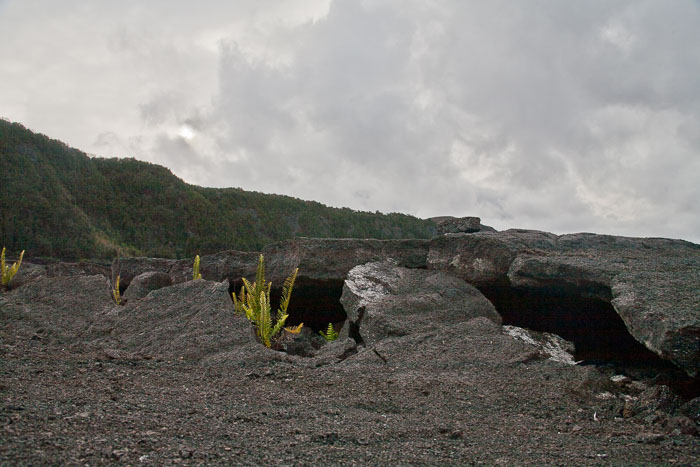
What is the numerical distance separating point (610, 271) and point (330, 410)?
3.63m

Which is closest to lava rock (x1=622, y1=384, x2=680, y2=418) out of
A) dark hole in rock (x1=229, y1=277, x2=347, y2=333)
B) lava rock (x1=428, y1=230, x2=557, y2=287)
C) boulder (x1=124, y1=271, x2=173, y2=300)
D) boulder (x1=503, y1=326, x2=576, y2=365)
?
boulder (x1=503, y1=326, x2=576, y2=365)

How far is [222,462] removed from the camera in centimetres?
293

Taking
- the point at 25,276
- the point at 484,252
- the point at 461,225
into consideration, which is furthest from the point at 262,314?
the point at 25,276

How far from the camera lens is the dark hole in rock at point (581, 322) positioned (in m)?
6.12

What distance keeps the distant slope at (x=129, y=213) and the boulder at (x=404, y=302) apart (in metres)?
20.1

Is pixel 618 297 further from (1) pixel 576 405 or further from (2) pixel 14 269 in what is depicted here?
(2) pixel 14 269

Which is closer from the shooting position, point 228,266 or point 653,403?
point 653,403

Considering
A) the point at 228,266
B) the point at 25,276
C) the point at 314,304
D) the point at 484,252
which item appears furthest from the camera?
Result: the point at 25,276

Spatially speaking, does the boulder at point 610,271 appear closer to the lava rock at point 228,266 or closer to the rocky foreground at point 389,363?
the rocky foreground at point 389,363

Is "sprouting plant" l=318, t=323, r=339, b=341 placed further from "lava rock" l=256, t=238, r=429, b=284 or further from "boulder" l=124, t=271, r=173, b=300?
"boulder" l=124, t=271, r=173, b=300

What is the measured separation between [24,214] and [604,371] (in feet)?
88.6

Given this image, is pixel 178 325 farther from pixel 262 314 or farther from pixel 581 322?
pixel 581 322

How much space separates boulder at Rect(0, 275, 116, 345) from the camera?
7004 mm

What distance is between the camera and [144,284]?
9.62 metres
